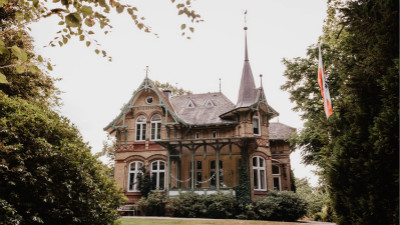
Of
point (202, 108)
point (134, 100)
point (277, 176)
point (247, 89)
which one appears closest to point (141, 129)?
point (134, 100)

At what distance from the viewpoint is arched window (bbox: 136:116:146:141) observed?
23484 mm

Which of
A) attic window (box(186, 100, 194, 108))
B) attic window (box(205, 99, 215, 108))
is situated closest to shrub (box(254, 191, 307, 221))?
attic window (box(205, 99, 215, 108))

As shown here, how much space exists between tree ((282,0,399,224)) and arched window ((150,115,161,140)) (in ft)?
60.4

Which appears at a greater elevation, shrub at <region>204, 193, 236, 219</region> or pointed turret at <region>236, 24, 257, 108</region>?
pointed turret at <region>236, 24, 257, 108</region>

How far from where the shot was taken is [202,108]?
81.8 feet

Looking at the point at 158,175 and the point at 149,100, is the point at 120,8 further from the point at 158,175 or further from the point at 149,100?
the point at 149,100

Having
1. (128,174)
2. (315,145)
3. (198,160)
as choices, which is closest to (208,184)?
(198,160)

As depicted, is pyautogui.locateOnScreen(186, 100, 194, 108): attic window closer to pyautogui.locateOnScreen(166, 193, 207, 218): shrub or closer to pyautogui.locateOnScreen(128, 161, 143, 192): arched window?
pyautogui.locateOnScreen(128, 161, 143, 192): arched window

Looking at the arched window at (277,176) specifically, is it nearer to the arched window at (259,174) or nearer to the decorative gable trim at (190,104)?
the arched window at (259,174)

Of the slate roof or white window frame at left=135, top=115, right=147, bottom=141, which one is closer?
the slate roof

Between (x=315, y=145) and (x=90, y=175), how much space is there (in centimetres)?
1543

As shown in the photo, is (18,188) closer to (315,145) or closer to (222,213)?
(222,213)

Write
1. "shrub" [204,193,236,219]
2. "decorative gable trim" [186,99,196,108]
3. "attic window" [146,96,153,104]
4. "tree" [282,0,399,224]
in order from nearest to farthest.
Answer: "tree" [282,0,399,224]
"shrub" [204,193,236,219]
"attic window" [146,96,153,104]
"decorative gable trim" [186,99,196,108]

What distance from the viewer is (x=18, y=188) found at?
666 centimetres
